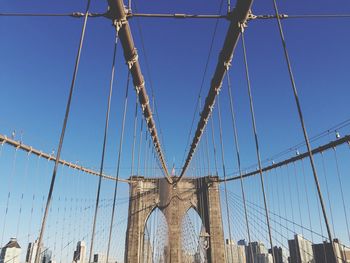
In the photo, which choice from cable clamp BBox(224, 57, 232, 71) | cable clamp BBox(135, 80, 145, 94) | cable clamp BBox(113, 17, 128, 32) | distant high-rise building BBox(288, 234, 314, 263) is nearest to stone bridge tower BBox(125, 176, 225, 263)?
distant high-rise building BBox(288, 234, 314, 263)

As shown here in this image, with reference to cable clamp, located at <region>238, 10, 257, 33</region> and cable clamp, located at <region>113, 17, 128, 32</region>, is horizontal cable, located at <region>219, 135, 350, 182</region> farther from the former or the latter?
cable clamp, located at <region>113, 17, 128, 32</region>

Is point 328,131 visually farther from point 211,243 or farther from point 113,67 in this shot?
point 211,243

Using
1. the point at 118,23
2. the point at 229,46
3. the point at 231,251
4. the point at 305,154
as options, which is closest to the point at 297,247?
the point at 305,154

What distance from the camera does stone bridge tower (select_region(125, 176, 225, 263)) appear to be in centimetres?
2328

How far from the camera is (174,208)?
26578mm

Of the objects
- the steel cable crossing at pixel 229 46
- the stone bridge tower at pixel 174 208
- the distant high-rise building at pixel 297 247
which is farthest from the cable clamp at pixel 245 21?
the stone bridge tower at pixel 174 208

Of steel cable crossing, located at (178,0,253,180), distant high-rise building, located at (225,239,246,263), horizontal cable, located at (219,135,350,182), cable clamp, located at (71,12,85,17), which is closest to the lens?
cable clamp, located at (71,12,85,17)

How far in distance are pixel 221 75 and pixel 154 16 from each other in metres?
3.38

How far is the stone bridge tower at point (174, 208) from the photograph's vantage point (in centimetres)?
2328

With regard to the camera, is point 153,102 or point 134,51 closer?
point 134,51

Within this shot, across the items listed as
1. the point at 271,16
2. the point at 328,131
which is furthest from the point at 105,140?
the point at 328,131

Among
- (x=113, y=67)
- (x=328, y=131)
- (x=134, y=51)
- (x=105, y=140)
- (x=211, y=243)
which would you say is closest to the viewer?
(x=105, y=140)

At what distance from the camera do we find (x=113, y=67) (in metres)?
5.59

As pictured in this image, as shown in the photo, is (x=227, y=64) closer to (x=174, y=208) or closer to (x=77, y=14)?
(x=77, y=14)
